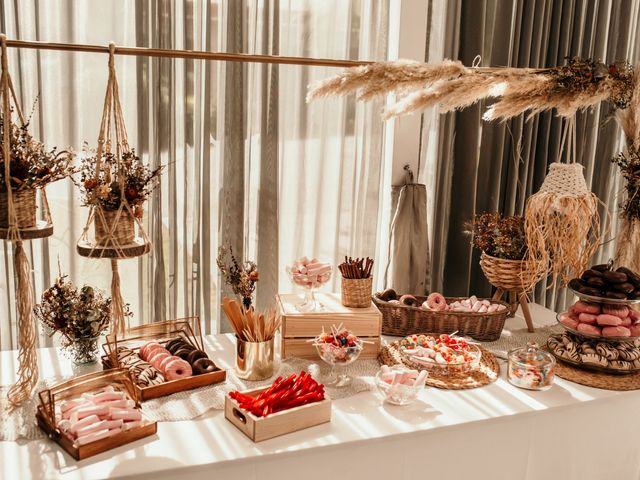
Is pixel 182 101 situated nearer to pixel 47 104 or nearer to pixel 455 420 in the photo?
pixel 47 104

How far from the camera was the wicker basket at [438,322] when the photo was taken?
2219 millimetres

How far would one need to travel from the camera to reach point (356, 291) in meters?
2.13

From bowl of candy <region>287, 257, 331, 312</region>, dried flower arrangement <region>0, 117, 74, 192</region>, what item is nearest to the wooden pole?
dried flower arrangement <region>0, 117, 74, 192</region>

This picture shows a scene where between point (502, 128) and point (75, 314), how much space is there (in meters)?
1.96

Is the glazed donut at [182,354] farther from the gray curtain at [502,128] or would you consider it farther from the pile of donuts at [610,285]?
the gray curtain at [502,128]

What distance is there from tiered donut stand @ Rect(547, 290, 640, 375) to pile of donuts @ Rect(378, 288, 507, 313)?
0.97 feet

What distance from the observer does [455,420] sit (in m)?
1.71

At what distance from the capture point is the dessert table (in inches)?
57.7

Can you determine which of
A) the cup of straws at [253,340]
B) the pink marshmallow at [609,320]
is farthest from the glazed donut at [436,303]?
the cup of straws at [253,340]

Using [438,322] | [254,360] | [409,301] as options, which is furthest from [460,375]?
[254,360]

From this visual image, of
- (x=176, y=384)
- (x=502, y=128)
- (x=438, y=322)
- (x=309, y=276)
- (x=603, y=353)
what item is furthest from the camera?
(x=502, y=128)

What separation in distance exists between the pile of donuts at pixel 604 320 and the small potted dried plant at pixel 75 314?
1447 millimetres

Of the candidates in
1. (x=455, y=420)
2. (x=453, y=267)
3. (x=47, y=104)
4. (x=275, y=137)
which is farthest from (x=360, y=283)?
(x=47, y=104)

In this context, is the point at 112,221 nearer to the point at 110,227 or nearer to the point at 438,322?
the point at 110,227
